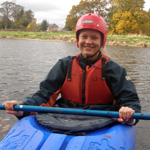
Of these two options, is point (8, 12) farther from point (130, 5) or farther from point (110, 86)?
point (110, 86)

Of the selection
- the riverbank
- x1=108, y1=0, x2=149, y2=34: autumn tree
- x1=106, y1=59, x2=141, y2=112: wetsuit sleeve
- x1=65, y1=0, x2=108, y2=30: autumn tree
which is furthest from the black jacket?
x1=65, y1=0, x2=108, y2=30: autumn tree

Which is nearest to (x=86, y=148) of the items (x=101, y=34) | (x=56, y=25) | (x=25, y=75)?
(x=101, y=34)

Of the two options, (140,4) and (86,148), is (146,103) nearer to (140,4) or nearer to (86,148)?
(86,148)

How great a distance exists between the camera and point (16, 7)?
48.8 meters

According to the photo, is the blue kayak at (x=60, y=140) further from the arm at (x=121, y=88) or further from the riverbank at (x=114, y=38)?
the riverbank at (x=114, y=38)

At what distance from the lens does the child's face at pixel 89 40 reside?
264 centimetres

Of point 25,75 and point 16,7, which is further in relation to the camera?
point 16,7

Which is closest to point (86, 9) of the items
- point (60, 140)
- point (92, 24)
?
point (92, 24)

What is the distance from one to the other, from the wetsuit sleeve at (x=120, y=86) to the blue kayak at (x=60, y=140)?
45 cm

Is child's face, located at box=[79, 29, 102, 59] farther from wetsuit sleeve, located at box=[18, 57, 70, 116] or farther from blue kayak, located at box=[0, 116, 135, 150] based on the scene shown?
blue kayak, located at box=[0, 116, 135, 150]

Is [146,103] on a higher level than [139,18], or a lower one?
lower

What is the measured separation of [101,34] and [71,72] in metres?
0.61

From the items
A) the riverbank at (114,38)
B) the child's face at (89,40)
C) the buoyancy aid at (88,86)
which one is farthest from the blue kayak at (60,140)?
the riverbank at (114,38)

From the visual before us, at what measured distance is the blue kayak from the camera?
1.79 m
